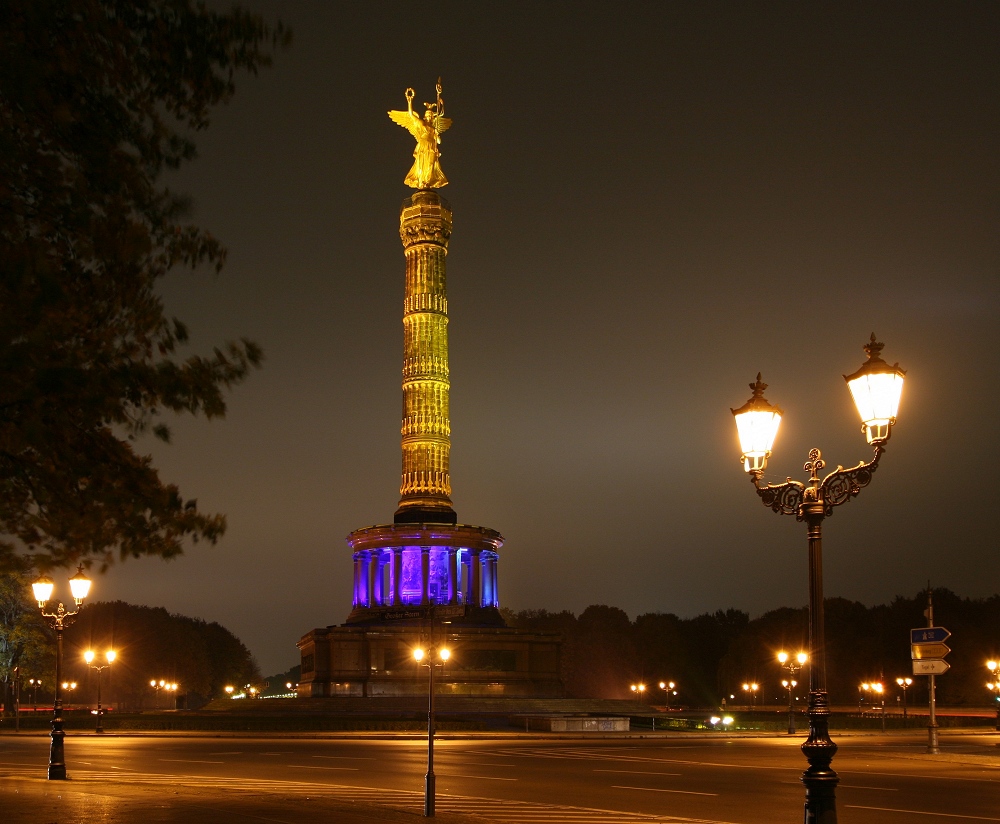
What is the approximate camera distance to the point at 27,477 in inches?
338

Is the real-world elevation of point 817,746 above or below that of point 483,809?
above

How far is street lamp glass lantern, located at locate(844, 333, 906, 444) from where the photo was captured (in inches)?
405

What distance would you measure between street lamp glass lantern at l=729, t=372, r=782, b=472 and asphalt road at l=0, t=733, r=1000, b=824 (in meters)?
6.79

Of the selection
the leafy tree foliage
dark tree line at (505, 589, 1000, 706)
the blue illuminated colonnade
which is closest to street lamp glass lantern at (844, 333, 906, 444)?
the leafy tree foliage

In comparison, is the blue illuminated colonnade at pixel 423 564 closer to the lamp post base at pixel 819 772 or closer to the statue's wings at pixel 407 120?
the statue's wings at pixel 407 120

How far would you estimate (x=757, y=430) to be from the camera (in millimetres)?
11039

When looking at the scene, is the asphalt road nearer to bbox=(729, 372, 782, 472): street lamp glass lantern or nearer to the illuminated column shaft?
bbox=(729, 372, 782, 472): street lamp glass lantern

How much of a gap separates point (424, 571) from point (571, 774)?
41444 millimetres

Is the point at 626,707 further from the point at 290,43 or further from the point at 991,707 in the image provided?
the point at 290,43

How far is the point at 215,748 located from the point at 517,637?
29.5 m

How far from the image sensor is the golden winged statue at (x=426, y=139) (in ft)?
233

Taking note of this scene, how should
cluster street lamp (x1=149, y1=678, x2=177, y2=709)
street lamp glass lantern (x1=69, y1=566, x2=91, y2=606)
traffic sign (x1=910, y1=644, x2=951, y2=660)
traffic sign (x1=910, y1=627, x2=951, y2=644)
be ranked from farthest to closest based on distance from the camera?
cluster street lamp (x1=149, y1=678, x2=177, y2=709) < traffic sign (x1=910, y1=644, x2=951, y2=660) < traffic sign (x1=910, y1=627, x2=951, y2=644) < street lamp glass lantern (x1=69, y1=566, x2=91, y2=606)

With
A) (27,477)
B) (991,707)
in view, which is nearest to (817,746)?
(27,477)

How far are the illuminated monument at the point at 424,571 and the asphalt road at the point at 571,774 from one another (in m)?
21.2
